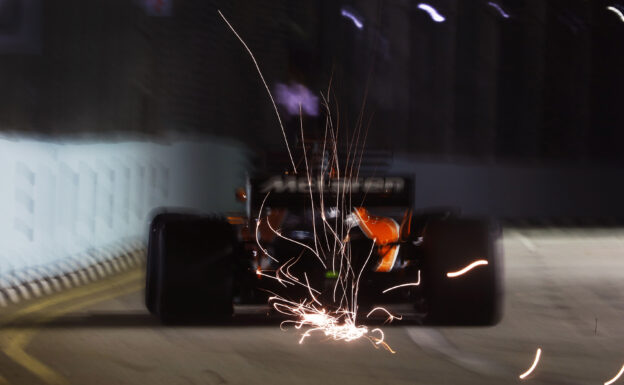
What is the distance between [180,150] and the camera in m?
18.5

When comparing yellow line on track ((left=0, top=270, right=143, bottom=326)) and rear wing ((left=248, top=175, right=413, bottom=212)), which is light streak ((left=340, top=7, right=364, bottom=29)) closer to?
yellow line on track ((left=0, top=270, right=143, bottom=326))

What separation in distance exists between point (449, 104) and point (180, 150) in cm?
1085

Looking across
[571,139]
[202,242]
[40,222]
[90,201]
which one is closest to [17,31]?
[90,201]

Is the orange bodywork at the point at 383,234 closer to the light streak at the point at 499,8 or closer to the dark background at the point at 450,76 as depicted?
the dark background at the point at 450,76

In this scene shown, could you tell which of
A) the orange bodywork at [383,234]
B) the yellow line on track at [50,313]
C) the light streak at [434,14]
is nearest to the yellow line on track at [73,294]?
the yellow line on track at [50,313]

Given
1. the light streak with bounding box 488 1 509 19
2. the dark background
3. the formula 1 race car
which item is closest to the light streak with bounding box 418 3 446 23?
the dark background

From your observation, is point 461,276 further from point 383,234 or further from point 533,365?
point 533,365

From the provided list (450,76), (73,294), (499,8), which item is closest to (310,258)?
(73,294)

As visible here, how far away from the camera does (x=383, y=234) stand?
357 inches

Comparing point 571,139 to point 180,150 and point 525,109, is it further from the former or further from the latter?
point 180,150

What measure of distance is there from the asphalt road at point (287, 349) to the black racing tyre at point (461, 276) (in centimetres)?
15

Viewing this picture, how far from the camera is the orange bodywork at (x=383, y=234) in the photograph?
890 centimetres

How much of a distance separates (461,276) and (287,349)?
63.9 inches

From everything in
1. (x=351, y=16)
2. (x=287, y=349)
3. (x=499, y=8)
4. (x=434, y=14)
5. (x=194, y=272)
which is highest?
(x=499, y=8)
